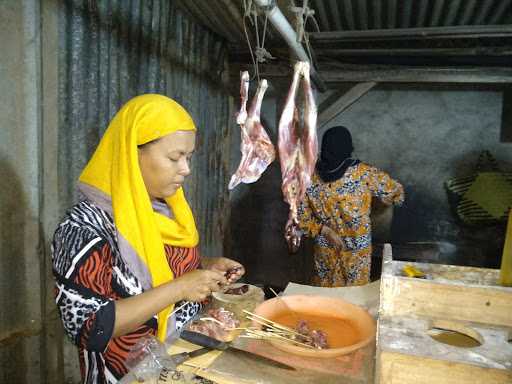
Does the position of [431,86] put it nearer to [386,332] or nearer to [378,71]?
[378,71]

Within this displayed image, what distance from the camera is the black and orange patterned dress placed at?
5.20ft

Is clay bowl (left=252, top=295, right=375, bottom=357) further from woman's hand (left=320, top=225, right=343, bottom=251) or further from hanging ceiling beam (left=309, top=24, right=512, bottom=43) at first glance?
hanging ceiling beam (left=309, top=24, right=512, bottom=43)

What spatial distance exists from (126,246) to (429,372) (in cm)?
133

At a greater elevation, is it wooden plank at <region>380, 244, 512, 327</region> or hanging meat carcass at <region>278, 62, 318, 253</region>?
hanging meat carcass at <region>278, 62, 318, 253</region>

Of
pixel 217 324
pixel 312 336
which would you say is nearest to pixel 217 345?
pixel 217 324

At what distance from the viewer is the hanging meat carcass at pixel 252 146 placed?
2209mm

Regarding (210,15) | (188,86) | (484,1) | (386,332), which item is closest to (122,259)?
(386,332)

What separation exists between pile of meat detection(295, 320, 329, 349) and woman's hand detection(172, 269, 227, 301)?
1.45 ft

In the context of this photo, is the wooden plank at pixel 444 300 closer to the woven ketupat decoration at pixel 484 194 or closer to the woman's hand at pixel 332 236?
the woman's hand at pixel 332 236

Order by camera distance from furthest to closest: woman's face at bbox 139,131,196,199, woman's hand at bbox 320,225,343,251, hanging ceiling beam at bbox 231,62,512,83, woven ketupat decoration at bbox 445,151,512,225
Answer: woven ketupat decoration at bbox 445,151,512,225 < hanging ceiling beam at bbox 231,62,512,83 < woman's hand at bbox 320,225,343,251 < woman's face at bbox 139,131,196,199

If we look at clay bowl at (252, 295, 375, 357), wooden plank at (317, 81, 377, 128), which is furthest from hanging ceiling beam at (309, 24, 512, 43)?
clay bowl at (252, 295, 375, 357)

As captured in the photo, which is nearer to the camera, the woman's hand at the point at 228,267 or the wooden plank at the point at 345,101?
the woman's hand at the point at 228,267

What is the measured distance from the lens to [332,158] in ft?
12.9

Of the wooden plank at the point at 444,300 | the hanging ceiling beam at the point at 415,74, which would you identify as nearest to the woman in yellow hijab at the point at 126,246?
the wooden plank at the point at 444,300
